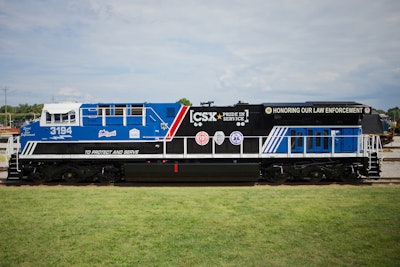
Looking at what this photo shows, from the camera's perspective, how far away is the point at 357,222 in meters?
8.05

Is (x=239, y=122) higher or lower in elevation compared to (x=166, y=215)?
higher

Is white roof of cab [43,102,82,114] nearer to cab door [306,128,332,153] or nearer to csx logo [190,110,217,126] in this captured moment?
csx logo [190,110,217,126]

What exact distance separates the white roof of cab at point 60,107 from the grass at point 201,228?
3.64 metres

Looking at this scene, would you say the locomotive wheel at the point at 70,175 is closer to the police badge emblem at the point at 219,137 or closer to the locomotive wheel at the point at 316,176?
the police badge emblem at the point at 219,137

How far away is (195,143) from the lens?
44.6 feet

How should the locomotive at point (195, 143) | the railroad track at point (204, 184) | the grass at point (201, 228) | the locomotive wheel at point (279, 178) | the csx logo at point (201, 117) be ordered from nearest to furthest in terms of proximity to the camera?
1. the grass at point (201, 228)
2. the locomotive at point (195, 143)
3. the railroad track at point (204, 184)
4. the locomotive wheel at point (279, 178)
5. the csx logo at point (201, 117)

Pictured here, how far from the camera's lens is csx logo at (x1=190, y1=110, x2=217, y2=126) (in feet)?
44.9

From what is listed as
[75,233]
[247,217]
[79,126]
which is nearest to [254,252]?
[247,217]

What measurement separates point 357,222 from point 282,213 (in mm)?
1899

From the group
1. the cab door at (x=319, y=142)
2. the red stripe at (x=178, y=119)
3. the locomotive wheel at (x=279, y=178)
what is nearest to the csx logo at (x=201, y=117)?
the red stripe at (x=178, y=119)

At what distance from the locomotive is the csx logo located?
0.14ft

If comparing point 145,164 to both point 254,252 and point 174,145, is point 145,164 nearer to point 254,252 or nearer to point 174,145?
point 174,145

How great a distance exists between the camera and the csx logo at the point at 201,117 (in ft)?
44.9

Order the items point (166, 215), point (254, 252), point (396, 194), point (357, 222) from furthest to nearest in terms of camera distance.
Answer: point (396, 194)
point (166, 215)
point (357, 222)
point (254, 252)
